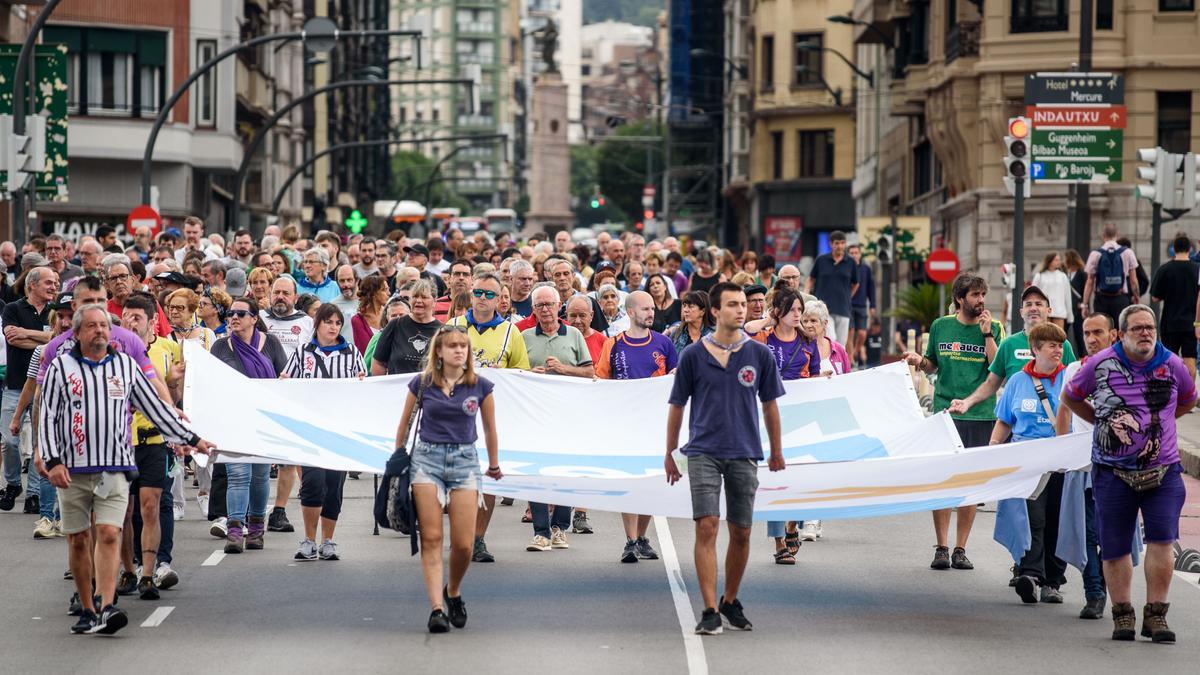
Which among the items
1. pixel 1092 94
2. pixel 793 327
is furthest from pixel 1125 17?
pixel 793 327

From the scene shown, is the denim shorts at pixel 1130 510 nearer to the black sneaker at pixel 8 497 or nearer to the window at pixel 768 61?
the black sneaker at pixel 8 497

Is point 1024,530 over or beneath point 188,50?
beneath

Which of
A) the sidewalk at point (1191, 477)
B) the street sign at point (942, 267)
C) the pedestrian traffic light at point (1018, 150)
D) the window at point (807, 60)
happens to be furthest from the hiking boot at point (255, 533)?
the window at point (807, 60)

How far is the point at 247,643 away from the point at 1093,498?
492 centimetres

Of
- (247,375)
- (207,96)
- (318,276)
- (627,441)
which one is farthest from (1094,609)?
(207,96)

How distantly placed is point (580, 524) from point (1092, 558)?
5138mm

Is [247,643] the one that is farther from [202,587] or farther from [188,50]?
[188,50]

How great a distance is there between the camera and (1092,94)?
26.8 meters

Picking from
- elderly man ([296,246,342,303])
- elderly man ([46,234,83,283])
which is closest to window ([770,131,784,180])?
elderly man ([296,246,342,303])

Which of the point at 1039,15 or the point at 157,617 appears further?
the point at 1039,15

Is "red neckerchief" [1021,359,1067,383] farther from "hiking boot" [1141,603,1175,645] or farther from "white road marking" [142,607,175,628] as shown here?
"white road marking" [142,607,175,628]

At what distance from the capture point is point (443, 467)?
37.6ft

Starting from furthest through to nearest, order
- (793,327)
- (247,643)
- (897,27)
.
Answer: (897,27) → (793,327) → (247,643)

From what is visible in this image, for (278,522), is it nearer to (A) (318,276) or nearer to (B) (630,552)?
(B) (630,552)
